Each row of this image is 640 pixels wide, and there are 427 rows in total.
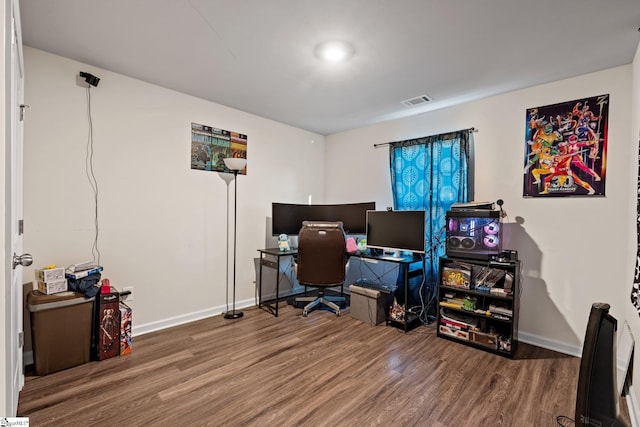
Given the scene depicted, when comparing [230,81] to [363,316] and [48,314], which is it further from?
[363,316]

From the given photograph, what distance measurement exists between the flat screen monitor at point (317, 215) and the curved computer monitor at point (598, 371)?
100 inches

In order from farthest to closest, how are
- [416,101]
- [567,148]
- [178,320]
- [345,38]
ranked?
[416,101] → [178,320] → [567,148] → [345,38]

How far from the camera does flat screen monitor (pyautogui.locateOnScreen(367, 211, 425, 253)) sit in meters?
3.19

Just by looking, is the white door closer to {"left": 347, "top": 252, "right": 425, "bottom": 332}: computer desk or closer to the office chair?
the office chair

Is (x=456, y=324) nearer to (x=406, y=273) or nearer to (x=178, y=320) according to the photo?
(x=406, y=273)

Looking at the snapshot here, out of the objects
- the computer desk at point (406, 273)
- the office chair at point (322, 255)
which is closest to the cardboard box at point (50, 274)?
the office chair at point (322, 255)

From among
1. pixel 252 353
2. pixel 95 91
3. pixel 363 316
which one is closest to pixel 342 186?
pixel 363 316

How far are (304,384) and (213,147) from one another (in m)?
2.55

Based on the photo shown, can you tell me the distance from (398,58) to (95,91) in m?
2.53

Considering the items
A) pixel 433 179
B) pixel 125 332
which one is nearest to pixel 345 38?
pixel 433 179

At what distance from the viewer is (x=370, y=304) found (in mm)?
3221

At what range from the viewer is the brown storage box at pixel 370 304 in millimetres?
3185

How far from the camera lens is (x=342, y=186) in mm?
4449

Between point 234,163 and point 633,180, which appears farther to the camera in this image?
point 234,163
